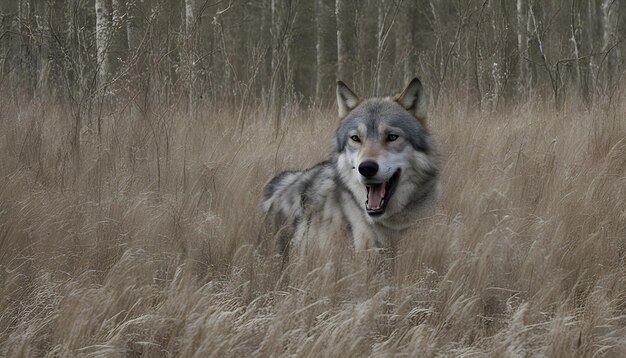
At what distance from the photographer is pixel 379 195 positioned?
3729 millimetres

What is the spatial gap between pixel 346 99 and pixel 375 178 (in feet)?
2.90

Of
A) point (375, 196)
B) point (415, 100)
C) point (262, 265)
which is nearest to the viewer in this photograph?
point (262, 265)

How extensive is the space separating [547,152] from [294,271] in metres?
2.72

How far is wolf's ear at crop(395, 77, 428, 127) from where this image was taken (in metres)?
4.16

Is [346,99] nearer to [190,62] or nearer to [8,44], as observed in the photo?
[190,62]

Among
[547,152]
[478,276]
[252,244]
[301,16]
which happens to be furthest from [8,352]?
[301,16]

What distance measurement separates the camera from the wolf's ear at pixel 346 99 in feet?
14.2

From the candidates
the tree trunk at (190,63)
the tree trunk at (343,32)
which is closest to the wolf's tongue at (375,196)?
the tree trunk at (190,63)

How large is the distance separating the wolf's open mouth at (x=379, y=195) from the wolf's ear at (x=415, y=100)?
564 mm

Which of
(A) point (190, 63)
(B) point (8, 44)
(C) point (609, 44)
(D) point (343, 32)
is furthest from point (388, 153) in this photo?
(D) point (343, 32)

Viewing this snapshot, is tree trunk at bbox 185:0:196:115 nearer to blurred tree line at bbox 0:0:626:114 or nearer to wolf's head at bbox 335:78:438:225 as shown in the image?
blurred tree line at bbox 0:0:626:114

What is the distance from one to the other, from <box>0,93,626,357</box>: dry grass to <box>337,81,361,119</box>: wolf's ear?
2.57 feet

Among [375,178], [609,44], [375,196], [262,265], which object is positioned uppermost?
[609,44]

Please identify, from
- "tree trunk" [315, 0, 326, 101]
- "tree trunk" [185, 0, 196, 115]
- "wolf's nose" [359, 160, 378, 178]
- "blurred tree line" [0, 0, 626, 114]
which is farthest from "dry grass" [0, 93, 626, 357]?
"tree trunk" [315, 0, 326, 101]
